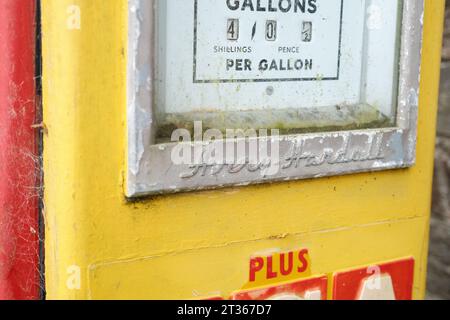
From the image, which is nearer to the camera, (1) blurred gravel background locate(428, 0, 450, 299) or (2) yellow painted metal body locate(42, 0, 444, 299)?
(2) yellow painted metal body locate(42, 0, 444, 299)

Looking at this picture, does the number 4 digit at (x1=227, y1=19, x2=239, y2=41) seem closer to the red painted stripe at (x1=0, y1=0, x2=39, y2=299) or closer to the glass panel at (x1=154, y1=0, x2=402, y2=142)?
the glass panel at (x1=154, y1=0, x2=402, y2=142)

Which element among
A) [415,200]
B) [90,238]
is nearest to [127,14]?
[90,238]

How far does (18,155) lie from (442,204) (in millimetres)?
1685

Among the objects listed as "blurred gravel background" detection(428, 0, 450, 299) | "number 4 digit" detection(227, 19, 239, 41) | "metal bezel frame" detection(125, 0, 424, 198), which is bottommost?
"blurred gravel background" detection(428, 0, 450, 299)

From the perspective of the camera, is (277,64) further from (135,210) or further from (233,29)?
(135,210)

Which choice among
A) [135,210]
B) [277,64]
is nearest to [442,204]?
[277,64]

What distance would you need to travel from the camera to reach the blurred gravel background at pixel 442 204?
2.37 metres

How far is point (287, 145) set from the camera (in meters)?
1.20

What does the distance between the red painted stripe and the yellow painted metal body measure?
0.04 meters

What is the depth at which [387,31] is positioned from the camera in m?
1.31

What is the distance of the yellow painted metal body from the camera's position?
3.42ft

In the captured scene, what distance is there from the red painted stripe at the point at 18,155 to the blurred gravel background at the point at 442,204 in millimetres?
1595

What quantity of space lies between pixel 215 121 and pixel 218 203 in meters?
0.13

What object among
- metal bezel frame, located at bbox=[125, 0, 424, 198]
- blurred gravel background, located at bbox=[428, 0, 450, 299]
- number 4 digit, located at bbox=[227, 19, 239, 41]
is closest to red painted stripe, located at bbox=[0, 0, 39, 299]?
metal bezel frame, located at bbox=[125, 0, 424, 198]
